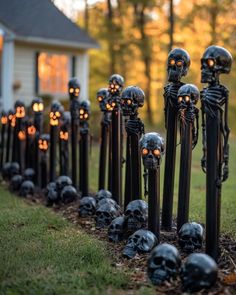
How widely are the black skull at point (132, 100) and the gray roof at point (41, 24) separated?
369 inches

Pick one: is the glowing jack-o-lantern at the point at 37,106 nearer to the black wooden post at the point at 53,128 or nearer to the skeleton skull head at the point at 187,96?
the black wooden post at the point at 53,128

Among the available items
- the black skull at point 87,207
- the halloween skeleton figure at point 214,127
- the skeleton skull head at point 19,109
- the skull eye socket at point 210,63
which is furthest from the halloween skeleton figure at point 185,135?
the skeleton skull head at point 19,109

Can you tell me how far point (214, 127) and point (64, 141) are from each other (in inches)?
176

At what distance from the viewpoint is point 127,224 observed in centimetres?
595

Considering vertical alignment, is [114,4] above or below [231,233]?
above

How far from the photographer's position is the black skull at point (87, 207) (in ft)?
23.4

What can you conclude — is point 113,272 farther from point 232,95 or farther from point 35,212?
point 232,95

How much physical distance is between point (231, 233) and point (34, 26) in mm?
13507

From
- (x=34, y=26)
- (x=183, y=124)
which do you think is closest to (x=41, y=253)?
(x=183, y=124)

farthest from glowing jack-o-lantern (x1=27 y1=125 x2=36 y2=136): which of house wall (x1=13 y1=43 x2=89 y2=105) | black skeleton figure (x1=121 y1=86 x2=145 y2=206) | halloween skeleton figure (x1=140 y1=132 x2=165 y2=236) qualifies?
house wall (x1=13 y1=43 x2=89 y2=105)

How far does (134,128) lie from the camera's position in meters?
6.30

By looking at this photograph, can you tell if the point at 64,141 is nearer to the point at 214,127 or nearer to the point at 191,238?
the point at 191,238

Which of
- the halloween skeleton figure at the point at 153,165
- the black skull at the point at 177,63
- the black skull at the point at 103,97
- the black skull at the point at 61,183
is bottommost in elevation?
the black skull at the point at 61,183

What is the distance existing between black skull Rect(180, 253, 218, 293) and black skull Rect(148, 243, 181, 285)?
0.21 m
